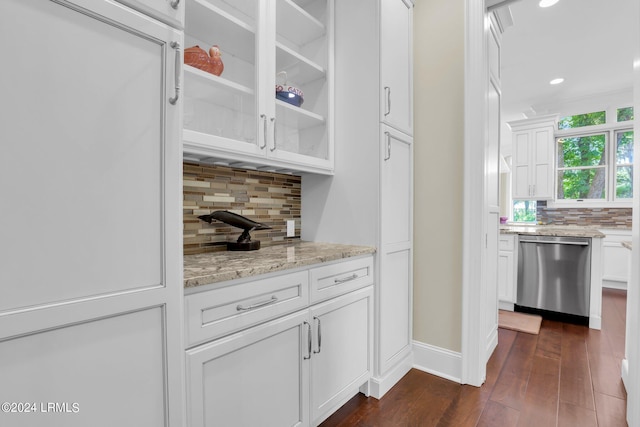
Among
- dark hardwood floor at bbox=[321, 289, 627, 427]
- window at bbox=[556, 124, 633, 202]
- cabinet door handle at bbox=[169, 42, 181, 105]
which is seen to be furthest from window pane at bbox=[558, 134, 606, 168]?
cabinet door handle at bbox=[169, 42, 181, 105]

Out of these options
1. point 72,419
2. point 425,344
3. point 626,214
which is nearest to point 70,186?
→ point 72,419

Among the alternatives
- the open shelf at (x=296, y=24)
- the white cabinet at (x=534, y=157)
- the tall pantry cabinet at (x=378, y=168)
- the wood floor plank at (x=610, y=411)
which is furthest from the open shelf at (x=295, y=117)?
the white cabinet at (x=534, y=157)

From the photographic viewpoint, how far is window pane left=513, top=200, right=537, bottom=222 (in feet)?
20.3

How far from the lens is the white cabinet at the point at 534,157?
180 inches

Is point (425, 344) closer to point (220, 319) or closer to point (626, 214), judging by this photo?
point (220, 319)

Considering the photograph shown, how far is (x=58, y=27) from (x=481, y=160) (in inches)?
80.7

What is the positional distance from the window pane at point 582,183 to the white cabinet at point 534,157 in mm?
911

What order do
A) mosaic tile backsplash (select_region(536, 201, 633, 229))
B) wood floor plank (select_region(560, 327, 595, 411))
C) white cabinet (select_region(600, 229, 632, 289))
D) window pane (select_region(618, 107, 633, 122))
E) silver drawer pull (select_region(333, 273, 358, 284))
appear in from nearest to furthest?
silver drawer pull (select_region(333, 273, 358, 284)) < wood floor plank (select_region(560, 327, 595, 411)) < white cabinet (select_region(600, 229, 632, 289)) < mosaic tile backsplash (select_region(536, 201, 633, 229)) < window pane (select_region(618, 107, 633, 122))

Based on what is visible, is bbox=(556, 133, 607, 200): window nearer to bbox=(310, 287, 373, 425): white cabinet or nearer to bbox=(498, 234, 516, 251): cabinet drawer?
bbox=(498, 234, 516, 251): cabinet drawer

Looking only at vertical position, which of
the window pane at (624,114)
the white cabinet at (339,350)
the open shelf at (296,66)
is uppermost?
the window pane at (624,114)

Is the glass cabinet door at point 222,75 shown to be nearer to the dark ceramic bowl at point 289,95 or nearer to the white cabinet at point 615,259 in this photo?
the dark ceramic bowl at point 289,95

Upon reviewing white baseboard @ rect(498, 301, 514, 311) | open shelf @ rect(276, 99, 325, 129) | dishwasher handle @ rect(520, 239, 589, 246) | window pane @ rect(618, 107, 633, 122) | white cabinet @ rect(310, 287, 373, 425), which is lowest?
white baseboard @ rect(498, 301, 514, 311)

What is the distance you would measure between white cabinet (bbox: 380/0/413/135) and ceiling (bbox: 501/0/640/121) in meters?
0.98

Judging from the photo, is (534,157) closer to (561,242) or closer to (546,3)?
(561,242)
